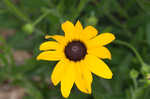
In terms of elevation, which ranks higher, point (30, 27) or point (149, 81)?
point (30, 27)

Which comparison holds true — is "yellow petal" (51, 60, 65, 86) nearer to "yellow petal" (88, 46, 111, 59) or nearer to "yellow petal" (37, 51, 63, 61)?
"yellow petal" (37, 51, 63, 61)

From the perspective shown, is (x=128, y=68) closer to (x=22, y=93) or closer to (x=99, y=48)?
(x=99, y=48)

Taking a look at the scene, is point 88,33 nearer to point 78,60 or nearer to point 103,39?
point 103,39

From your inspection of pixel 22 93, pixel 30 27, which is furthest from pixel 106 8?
pixel 22 93

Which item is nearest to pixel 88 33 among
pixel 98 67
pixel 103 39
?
pixel 103 39

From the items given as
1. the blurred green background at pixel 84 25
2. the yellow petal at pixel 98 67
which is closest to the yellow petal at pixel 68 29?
the yellow petal at pixel 98 67

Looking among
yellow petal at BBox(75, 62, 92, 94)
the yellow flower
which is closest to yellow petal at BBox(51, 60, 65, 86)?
the yellow flower

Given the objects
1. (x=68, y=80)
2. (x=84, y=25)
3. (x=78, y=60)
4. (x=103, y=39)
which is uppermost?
(x=84, y=25)
